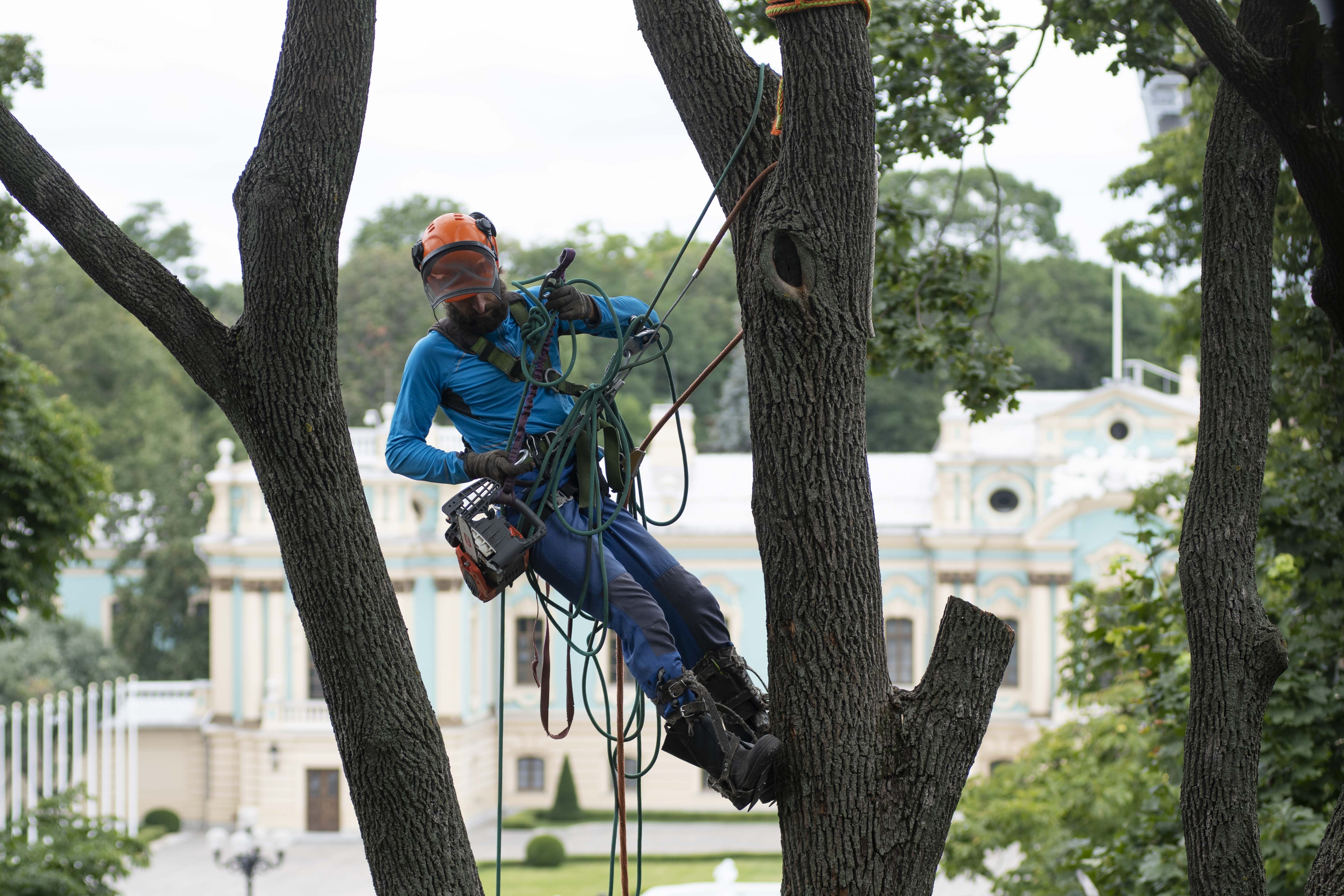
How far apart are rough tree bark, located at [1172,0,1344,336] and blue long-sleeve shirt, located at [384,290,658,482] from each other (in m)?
1.87

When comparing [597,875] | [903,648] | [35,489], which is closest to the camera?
[35,489]

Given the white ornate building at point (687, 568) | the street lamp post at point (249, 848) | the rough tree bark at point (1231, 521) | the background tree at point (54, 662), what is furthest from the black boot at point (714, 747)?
the background tree at point (54, 662)

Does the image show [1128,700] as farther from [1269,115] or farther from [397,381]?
[397,381]

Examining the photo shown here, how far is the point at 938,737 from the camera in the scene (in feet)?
10.7

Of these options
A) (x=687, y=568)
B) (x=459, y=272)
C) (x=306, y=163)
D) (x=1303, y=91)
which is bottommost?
(x=687, y=568)

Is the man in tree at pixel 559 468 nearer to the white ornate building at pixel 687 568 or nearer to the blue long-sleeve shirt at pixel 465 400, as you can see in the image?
the blue long-sleeve shirt at pixel 465 400

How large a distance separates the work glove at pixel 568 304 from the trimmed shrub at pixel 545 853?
2121 centimetres

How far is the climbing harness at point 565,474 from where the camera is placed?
3680 millimetres

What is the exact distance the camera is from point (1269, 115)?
409 centimetres

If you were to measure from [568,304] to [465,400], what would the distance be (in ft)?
1.37

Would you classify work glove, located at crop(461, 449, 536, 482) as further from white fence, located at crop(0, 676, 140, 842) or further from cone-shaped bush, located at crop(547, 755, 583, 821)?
cone-shaped bush, located at crop(547, 755, 583, 821)

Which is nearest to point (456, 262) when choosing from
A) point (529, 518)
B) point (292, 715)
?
point (529, 518)

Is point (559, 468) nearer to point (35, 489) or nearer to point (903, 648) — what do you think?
point (35, 489)

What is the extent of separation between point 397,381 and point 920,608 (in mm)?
15497
